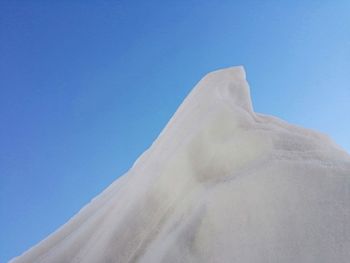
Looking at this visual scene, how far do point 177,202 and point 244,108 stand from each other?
102 centimetres

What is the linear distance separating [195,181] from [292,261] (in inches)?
35.8

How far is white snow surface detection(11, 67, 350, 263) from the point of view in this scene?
219 centimetres

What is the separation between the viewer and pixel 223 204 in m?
2.48

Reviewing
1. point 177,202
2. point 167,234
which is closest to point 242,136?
point 177,202

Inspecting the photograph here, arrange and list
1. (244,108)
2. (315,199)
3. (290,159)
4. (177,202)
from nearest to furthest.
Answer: (315,199) → (290,159) → (177,202) → (244,108)

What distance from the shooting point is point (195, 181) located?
281cm

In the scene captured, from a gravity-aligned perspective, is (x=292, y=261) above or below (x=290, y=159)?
below

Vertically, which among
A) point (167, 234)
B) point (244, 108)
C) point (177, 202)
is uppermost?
point (244, 108)

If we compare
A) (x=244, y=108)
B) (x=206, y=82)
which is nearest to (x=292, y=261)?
(x=244, y=108)

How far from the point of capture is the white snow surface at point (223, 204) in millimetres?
2186

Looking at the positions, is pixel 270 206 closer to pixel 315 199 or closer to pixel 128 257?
pixel 315 199

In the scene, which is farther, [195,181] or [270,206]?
[195,181]

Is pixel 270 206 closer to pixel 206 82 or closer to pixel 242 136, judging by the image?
pixel 242 136

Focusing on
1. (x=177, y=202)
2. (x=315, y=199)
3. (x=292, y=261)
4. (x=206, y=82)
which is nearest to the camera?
(x=292, y=261)
